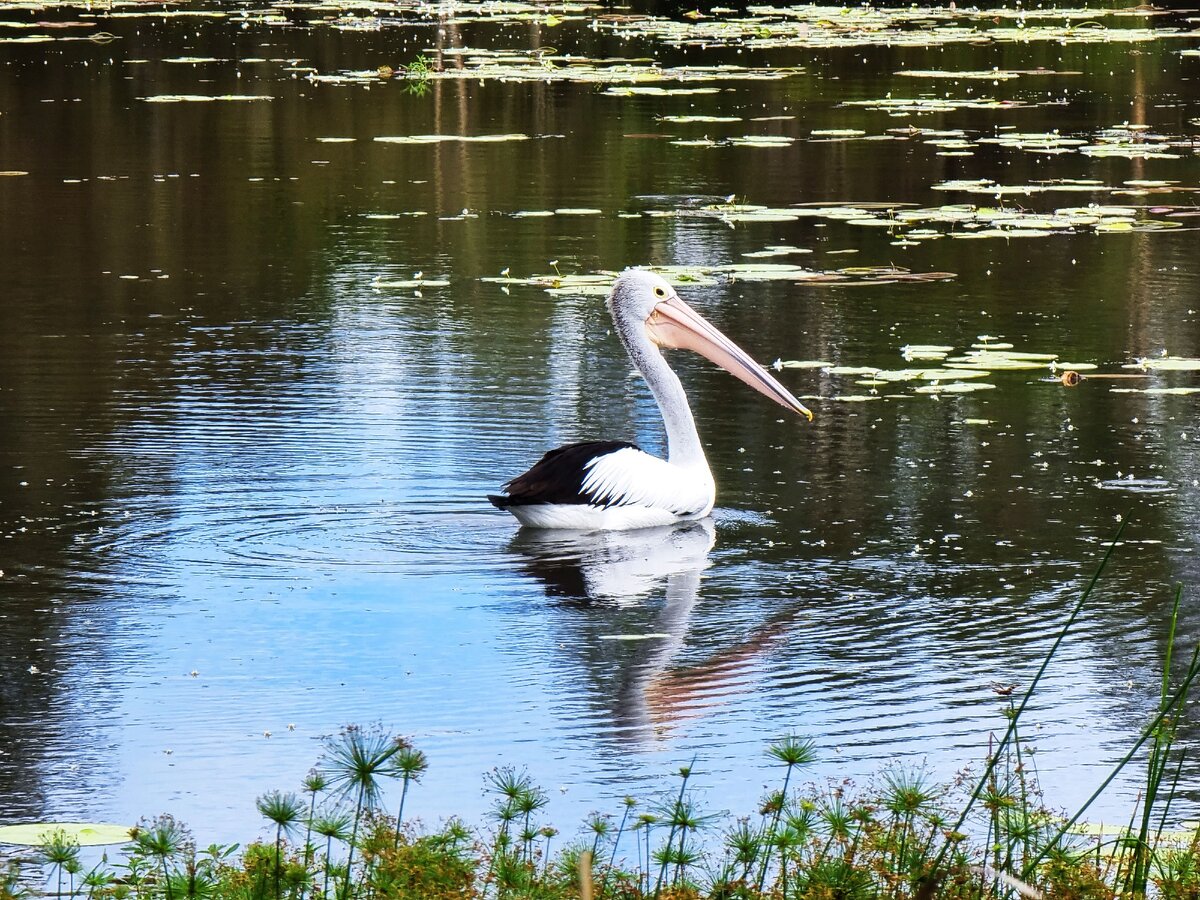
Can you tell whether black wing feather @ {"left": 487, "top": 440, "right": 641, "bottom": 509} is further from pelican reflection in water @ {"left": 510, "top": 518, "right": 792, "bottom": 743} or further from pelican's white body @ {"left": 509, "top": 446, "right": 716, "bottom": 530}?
pelican reflection in water @ {"left": 510, "top": 518, "right": 792, "bottom": 743}

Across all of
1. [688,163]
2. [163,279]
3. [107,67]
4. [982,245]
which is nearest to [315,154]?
[688,163]

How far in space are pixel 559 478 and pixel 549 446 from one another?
1.12 metres

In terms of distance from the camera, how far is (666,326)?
8.52 meters

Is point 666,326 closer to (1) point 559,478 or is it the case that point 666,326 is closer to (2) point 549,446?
(2) point 549,446

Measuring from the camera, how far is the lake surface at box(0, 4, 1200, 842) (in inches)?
223

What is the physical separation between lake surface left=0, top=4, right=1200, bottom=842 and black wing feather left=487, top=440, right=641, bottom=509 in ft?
0.68

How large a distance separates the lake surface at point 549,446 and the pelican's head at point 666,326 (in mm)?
426

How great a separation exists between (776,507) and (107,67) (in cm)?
1891

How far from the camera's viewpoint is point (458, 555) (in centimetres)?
738

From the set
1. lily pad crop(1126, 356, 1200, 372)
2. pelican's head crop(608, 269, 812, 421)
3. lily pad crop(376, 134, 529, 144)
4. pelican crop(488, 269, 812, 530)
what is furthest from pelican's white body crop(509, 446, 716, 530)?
lily pad crop(376, 134, 529, 144)

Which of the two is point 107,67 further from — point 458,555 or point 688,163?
point 458,555

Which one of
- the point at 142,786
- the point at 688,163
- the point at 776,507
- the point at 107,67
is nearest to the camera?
the point at 142,786

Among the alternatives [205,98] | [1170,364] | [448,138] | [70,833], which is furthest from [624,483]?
[205,98]

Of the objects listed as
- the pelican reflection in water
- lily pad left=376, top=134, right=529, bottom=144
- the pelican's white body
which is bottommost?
the pelican reflection in water
